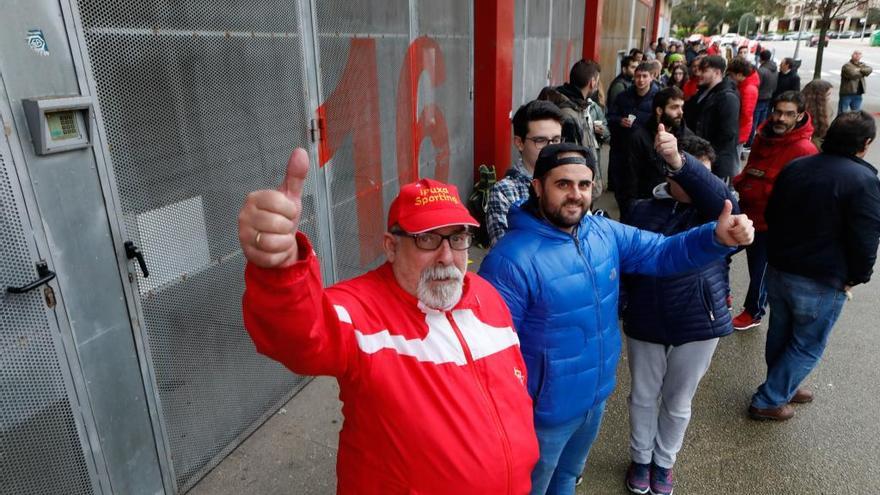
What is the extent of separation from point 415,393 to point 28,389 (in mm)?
1614

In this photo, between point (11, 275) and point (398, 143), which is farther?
point (398, 143)

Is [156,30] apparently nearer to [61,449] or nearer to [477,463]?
[61,449]

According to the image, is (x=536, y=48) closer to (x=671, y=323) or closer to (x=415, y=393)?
(x=671, y=323)

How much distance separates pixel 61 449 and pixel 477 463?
1.79 meters

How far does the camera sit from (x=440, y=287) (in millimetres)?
1679

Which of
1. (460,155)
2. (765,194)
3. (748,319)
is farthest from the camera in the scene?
(460,155)

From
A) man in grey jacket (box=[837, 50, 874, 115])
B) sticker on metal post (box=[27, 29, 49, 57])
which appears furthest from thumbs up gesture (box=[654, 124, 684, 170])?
man in grey jacket (box=[837, 50, 874, 115])

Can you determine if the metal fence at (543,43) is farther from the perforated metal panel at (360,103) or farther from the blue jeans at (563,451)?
the blue jeans at (563,451)

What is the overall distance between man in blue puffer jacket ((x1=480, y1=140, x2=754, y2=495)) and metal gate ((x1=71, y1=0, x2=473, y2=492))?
1.59 meters

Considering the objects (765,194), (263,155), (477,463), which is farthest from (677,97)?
(477,463)

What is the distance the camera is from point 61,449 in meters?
2.31

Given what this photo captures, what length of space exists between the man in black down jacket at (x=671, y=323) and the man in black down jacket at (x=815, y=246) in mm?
895

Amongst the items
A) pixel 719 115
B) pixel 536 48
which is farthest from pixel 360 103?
pixel 536 48

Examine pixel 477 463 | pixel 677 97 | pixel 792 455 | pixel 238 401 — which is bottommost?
pixel 792 455
